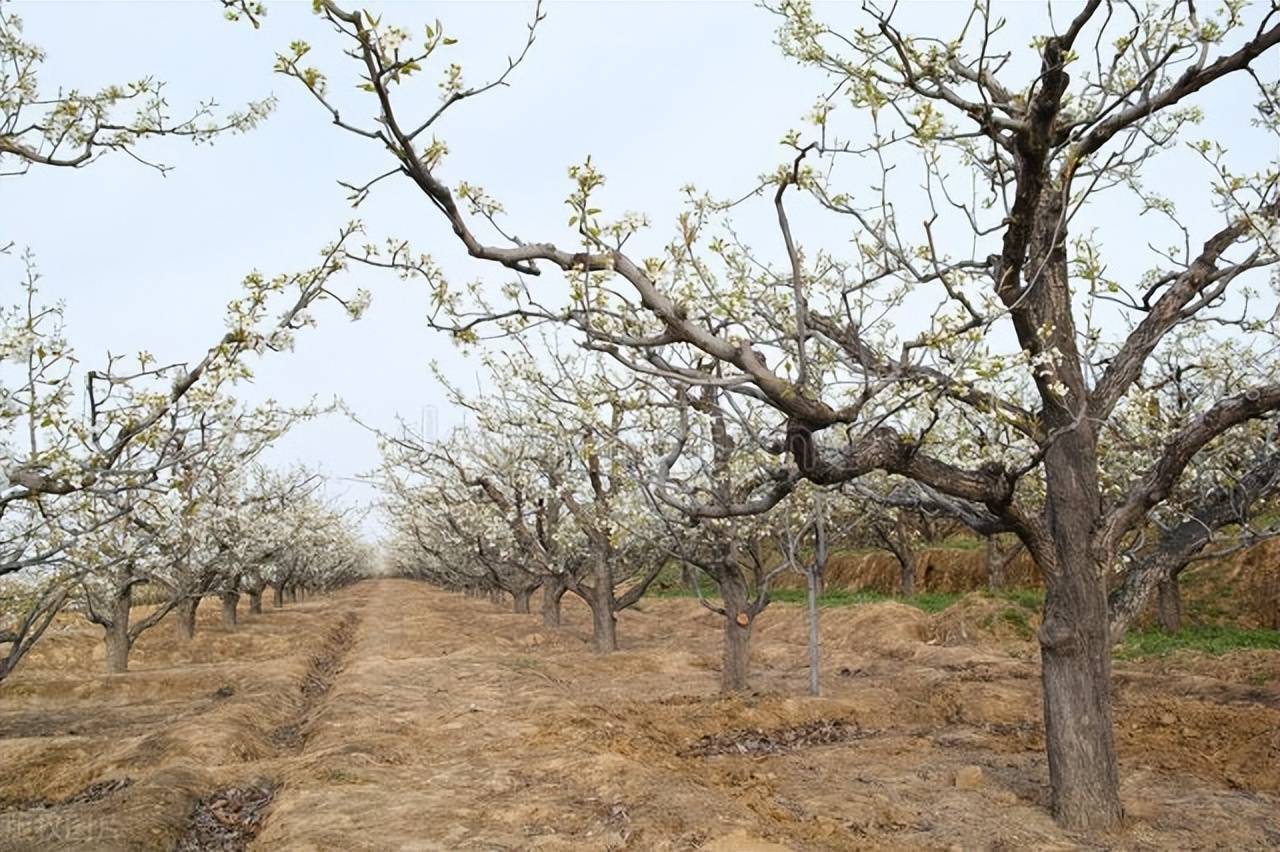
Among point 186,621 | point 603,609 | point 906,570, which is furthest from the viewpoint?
point 906,570

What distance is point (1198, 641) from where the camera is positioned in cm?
2211

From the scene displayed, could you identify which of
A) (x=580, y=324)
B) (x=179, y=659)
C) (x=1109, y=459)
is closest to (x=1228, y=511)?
(x=1109, y=459)

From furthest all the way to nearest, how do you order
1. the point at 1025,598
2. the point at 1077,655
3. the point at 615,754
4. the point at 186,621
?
the point at 186,621 → the point at 1025,598 → the point at 615,754 → the point at 1077,655

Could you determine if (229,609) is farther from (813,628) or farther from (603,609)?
(813,628)

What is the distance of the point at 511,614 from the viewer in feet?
146

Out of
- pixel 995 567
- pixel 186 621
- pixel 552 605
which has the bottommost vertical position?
pixel 186 621

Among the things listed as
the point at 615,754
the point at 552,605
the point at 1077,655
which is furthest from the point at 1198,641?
the point at 552,605

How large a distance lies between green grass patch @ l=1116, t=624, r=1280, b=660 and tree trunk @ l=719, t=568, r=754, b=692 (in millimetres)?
10085

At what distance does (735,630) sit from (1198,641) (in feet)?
42.1

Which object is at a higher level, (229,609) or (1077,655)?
(1077,655)

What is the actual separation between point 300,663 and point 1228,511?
77.3ft

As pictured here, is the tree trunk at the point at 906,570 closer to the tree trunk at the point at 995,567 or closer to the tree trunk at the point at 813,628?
the tree trunk at the point at 995,567

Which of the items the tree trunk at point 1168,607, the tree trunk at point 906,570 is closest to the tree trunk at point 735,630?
the tree trunk at point 1168,607

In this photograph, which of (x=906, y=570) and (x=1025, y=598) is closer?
(x=1025, y=598)
